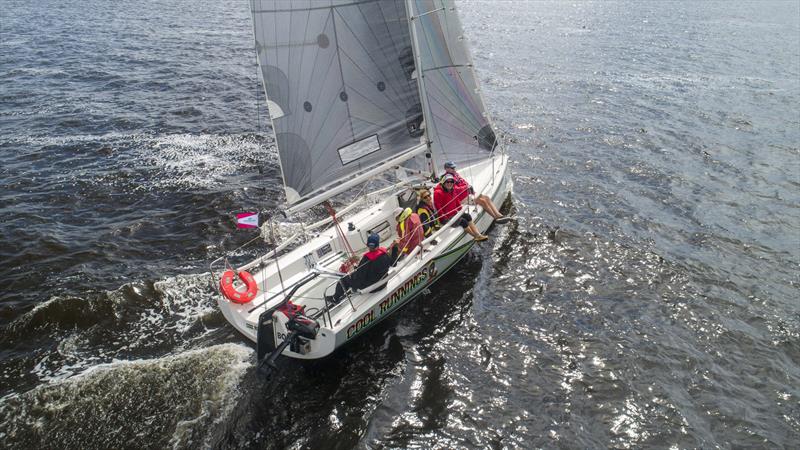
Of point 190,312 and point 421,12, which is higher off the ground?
point 421,12

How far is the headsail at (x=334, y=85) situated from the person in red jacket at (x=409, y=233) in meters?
1.64

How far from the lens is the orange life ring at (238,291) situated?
1063 centimetres

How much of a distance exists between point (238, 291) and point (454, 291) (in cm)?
536

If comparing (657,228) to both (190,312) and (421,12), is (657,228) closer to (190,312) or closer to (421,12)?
(421,12)

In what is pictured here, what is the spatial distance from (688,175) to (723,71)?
1880 centimetres

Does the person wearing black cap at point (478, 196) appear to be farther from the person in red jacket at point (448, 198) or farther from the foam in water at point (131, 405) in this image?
the foam in water at point (131, 405)

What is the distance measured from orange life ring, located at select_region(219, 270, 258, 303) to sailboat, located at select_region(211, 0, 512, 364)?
3 centimetres

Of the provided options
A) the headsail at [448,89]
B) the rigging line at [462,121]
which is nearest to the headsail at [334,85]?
the headsail at [448,89]

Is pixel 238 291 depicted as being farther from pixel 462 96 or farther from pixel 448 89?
pixel 462 96

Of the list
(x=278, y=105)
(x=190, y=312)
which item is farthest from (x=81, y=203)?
(x=278, y=105)

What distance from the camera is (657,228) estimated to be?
15711 millimetres

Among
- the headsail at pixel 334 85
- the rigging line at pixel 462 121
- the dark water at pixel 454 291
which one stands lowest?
the dark water at pixel 454 291

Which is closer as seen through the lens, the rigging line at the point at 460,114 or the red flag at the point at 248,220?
the red flag at the point at 248,220

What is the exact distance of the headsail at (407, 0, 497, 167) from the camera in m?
13.2
